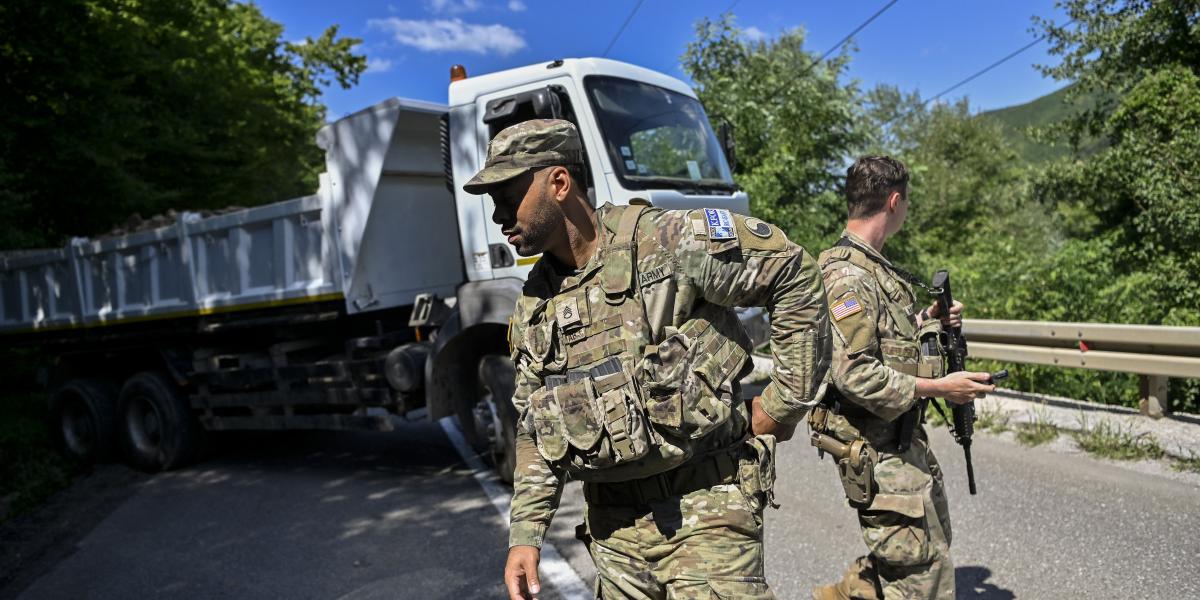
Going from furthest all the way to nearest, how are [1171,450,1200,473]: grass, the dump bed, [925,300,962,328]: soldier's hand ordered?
the dump bed
[1171,450,1200,473]: grass
[925,300,962,328]: soldier's hand

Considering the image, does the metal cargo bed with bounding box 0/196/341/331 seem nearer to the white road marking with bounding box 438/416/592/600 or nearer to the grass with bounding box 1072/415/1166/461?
the white road marking with bounding box 438/416/592/600

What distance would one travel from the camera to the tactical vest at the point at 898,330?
279 centimetres

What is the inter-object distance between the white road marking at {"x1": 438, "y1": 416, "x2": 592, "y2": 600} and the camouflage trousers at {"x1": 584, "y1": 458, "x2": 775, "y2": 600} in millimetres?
1422

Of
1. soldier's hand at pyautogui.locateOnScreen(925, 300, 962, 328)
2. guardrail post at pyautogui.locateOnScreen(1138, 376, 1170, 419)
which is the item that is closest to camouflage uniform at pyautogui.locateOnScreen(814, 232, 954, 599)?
→ soldier's hand at pyautogui.locateOnScreen(925, 300, 962, 328)

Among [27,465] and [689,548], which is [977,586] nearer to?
[689,548]

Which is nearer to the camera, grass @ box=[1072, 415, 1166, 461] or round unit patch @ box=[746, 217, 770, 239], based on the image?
round unit patch @ box=[746, 217, 770, 239]

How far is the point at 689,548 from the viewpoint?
6.81 ft

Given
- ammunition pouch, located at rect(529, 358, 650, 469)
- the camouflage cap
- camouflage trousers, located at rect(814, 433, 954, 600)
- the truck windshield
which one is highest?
the truck windshield

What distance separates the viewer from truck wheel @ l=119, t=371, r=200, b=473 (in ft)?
25.9

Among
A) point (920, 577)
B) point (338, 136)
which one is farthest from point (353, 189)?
point (920, 577)

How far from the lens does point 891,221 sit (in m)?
2.93

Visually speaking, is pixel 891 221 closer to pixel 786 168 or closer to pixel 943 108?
pixel 786 168

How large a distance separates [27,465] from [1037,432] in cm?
896

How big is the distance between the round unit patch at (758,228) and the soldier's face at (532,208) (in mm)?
486
